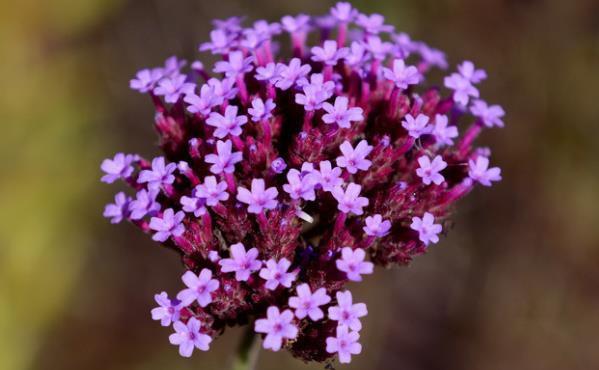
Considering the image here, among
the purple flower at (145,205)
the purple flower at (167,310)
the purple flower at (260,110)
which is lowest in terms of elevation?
the purple flower at (167,310)

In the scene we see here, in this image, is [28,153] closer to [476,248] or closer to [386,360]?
[386,360]

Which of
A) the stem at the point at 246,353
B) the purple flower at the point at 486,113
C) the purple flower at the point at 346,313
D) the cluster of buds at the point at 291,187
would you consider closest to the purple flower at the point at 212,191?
the cluster of buds at the point at 291,187

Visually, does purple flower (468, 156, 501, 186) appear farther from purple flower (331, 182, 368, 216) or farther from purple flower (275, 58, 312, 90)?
purple flower (275, 58, 312, 90)

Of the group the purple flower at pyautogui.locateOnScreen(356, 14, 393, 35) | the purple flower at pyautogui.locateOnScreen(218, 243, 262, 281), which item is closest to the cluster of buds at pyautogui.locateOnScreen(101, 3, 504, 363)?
the purple flower at pyautogui.locateOnScreen(218, 243, 262, 281)

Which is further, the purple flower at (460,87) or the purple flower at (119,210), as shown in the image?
the purple flower at (460,87)

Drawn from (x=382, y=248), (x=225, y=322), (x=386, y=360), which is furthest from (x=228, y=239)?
(x=386, y=360)

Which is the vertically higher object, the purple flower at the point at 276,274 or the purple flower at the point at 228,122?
the purple flower at the point at 228,122

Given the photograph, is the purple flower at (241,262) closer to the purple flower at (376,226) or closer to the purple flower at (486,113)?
the purple flower at (376,226)
